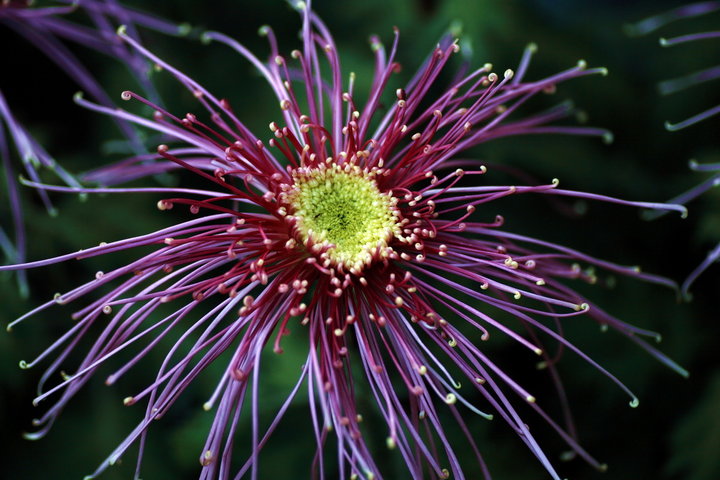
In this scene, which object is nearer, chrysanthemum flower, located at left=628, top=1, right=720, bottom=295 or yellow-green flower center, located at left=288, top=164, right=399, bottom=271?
yellow-green flower center, located at left=288, top=164, right=399, bottom=271

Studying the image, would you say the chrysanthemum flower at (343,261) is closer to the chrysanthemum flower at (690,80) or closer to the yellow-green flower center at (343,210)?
the yellow-green flower center at (343,210)

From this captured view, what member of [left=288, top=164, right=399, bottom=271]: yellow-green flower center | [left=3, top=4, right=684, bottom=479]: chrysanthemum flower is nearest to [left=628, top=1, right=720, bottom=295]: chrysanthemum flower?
[left=3, top=4, right=684, bottom=479]: chrysanthemum flower

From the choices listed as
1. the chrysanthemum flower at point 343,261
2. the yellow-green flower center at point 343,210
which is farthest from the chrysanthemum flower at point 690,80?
the yellow-green flower center at point 343,210

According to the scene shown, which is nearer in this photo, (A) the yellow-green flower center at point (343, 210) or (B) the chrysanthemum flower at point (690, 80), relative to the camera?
(A) the yellow-green flower center at point (343, 210)

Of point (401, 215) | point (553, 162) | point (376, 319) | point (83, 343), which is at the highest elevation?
point (83, 343)

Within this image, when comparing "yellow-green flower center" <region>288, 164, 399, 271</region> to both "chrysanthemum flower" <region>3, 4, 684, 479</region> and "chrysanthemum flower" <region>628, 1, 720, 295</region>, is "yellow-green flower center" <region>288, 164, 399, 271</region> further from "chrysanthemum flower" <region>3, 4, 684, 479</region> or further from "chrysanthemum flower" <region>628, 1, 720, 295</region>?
"chrysanthemum flower" <region>628, 1, 720, 295</region>

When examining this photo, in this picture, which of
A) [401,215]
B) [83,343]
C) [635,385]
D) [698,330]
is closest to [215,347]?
[401,215]

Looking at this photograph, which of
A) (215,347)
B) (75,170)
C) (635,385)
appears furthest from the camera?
(75,170)

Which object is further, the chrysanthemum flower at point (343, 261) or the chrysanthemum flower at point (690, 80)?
the chrysanthemum flower at point (690, 80)

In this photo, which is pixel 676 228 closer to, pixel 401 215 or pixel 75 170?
pixel 401 215
